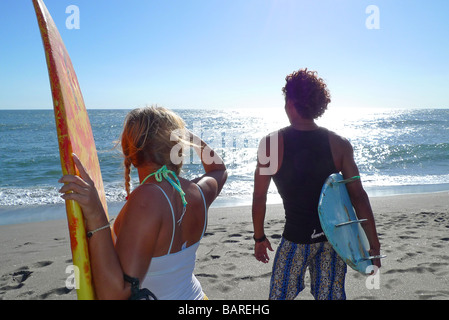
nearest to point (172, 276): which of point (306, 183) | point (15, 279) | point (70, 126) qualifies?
point (70, 126)

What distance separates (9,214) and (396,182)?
11656 mm

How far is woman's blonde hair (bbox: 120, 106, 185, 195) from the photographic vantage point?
1445 millimetres

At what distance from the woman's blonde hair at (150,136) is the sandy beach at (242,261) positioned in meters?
2.49

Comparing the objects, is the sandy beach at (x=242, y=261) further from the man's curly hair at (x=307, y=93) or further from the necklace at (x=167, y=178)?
the necklace at (x=167, y=178)

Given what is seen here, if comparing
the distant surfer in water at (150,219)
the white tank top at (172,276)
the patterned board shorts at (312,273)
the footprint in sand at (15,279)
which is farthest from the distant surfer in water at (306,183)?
the footprint in sand at (15,279)

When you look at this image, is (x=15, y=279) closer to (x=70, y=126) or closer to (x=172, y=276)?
(x=172, y=276)

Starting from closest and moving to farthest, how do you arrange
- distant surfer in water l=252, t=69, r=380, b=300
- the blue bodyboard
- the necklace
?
the necklace
the blue bodyboard
distant surfer in water l=252, t=69, r=380, b=300

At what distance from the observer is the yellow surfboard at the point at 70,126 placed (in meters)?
1.20

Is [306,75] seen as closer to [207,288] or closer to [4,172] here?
[207,288]

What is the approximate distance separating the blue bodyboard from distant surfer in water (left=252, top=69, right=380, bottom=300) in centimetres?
7

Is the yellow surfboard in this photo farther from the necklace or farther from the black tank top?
the black tank top

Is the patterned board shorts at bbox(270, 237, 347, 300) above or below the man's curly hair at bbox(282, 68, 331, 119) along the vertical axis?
below

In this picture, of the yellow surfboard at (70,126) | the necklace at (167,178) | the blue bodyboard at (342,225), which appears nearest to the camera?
the yellow surfboard at (70,126)

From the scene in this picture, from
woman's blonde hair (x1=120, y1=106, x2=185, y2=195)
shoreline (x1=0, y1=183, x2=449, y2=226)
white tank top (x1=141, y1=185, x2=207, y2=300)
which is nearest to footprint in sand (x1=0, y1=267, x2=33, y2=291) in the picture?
shoreline (x1=0, y1=183, x2=449, y2=226)
